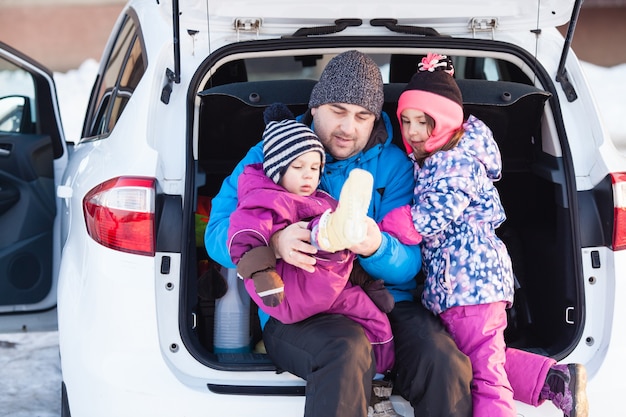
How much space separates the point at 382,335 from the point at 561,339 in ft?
2.04

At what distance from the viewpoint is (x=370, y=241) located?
7.79 feet

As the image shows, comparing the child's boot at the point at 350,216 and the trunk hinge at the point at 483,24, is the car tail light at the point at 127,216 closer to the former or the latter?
the child's boot at the point at 350,216

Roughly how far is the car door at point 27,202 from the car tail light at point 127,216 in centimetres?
138

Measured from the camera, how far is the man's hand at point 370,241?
A: 235cm

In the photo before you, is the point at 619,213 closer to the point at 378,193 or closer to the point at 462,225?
the point at 462,225

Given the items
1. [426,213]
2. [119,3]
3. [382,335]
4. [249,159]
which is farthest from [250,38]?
[119,3]

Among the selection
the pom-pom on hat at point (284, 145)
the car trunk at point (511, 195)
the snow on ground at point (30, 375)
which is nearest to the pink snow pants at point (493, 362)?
the car trunk at point (511, 195)

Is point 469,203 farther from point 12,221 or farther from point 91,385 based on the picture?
point 12,221

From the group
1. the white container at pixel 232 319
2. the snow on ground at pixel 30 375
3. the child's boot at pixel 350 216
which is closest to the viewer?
the child's boot at pixel 350 216

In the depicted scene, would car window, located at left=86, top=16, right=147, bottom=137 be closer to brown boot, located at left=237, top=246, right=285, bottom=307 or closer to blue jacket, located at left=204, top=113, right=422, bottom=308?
blue jacket, located at left=204, top=113, right=422, bottom=308

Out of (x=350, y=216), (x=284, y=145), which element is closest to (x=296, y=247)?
(x=350, y=216)

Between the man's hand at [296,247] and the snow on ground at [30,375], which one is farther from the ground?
the man's hand at [296,247]

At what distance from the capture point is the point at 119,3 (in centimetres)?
1185

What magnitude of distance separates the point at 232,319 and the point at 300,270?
1.66 feet
